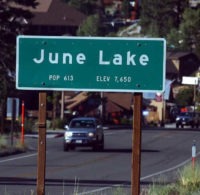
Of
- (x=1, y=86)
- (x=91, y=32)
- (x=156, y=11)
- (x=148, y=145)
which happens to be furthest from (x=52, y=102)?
(x=156, y=11)

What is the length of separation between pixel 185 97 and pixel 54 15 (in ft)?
113

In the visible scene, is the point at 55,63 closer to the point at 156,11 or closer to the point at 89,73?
the point at 89,73

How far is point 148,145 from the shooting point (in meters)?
47.6

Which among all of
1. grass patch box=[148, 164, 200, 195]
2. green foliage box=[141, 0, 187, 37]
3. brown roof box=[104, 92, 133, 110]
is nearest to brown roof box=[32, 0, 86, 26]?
green foliage box=[141, 0, 187, 37]

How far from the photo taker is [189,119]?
75625mm

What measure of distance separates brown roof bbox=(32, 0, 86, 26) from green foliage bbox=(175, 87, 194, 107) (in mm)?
29002

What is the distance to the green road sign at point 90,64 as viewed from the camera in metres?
11.2

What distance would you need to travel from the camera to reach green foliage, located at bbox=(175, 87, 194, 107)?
96.0 meters

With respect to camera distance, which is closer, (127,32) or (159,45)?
(159,45)

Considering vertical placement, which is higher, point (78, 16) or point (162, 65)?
point (78, 16)

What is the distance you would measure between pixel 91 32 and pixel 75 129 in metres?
78.4

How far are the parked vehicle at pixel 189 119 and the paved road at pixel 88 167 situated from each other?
25.9 m

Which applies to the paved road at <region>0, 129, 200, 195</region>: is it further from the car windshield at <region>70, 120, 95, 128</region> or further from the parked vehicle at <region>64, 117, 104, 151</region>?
the car windshield at <region>70, 120, 95, 128</region>

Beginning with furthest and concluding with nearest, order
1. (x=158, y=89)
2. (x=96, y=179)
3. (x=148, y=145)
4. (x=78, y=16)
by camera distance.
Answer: (x=78, y=16)
(x=148, y=145)
(x=96, y=179)
(x=158, y=89)
